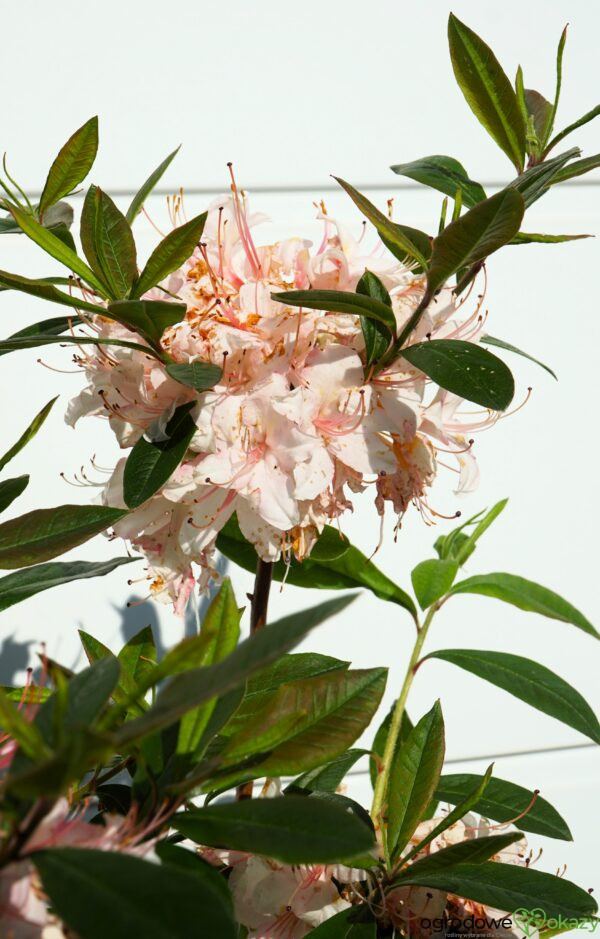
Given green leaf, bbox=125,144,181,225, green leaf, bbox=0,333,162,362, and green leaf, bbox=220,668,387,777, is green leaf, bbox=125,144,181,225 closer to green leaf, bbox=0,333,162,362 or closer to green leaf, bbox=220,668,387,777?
green leaf, bbox=0,333,162,362

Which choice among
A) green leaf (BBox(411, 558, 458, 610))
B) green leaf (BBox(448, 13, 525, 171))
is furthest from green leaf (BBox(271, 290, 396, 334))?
green leaf (BBox(411, 558, 458, 610))

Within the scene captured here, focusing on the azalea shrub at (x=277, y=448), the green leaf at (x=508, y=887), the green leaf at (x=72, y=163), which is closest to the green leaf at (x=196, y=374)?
the azalea shrub at (x=277, y=448)

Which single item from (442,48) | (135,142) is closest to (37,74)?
(135,142)

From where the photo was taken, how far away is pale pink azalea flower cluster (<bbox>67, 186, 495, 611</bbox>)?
385mm

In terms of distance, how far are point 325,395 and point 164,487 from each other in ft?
0.24

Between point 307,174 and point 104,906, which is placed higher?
point 307,174

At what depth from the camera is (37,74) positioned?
773mm

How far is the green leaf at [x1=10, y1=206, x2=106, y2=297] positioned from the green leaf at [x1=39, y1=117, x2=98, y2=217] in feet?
0.11

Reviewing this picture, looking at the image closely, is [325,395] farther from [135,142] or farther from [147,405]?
[135,142]

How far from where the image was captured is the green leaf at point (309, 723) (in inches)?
12.1

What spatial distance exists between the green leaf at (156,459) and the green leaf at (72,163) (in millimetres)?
110

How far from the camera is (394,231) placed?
368 mm

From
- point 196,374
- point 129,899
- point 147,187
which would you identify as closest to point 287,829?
point 129,899

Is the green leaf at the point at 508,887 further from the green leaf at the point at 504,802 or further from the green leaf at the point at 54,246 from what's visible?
the green leaf at the point at 54,246
